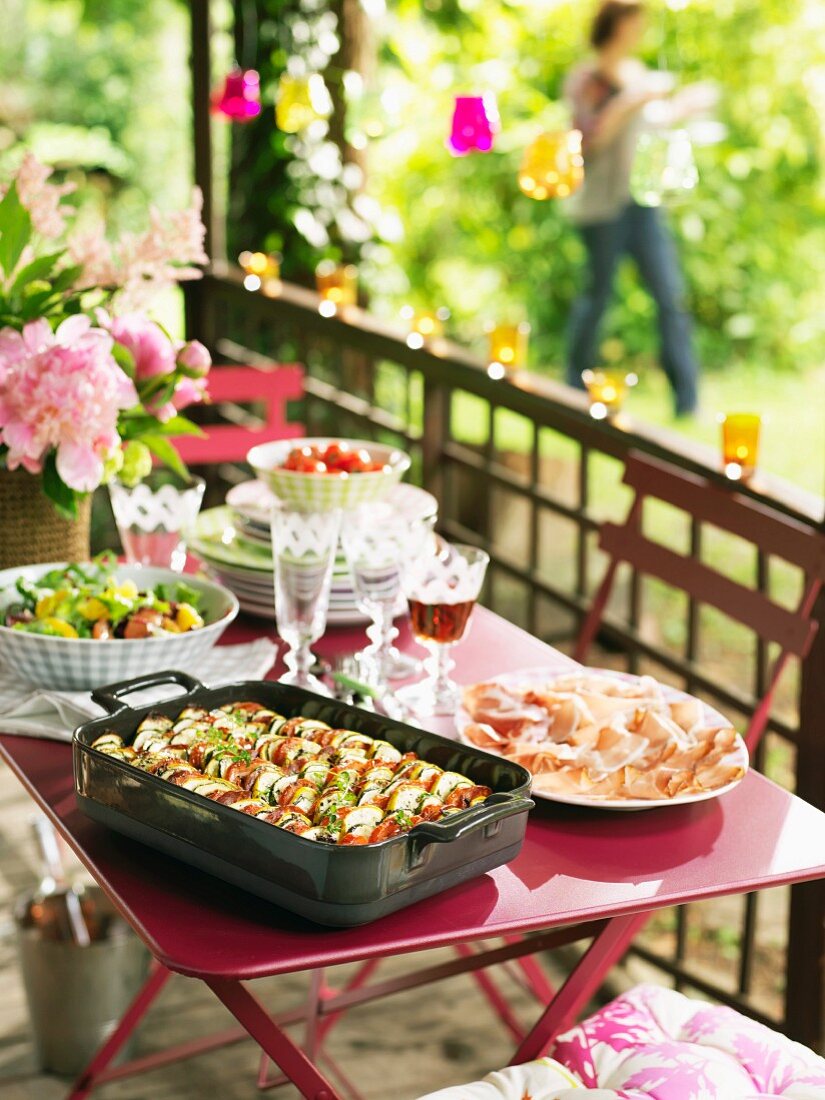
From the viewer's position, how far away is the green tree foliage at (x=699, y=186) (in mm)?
9555

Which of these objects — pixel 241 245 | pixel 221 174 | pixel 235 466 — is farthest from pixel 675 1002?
pixel 221 174

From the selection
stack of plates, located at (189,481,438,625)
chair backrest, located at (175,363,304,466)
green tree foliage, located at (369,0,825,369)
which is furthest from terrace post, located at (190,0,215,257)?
green tree foliage, located at (369,0,825,369)

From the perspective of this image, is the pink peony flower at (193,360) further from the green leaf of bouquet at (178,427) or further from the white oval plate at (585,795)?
the white oval plate at (585,795)

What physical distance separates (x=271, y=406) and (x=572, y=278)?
723 centimetres

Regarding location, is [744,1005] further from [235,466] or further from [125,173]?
[125,173]

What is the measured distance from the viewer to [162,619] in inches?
67.5

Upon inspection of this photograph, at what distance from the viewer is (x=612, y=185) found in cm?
618

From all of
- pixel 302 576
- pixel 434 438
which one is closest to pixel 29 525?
pixel 302 576

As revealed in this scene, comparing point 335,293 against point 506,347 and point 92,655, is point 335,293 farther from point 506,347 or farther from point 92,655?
point 92,655

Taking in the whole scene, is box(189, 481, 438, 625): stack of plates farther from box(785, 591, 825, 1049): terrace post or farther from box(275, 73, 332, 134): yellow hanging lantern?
box(275, 73, 332, 134): yellow hanging lantern

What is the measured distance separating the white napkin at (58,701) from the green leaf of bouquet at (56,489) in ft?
0.79

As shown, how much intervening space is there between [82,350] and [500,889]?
33.5 inches

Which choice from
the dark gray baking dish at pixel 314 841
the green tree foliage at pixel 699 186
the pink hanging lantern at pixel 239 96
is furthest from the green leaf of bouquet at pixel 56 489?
the green tree foliage at pixel 699 186

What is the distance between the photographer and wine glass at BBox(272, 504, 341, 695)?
1.69m
